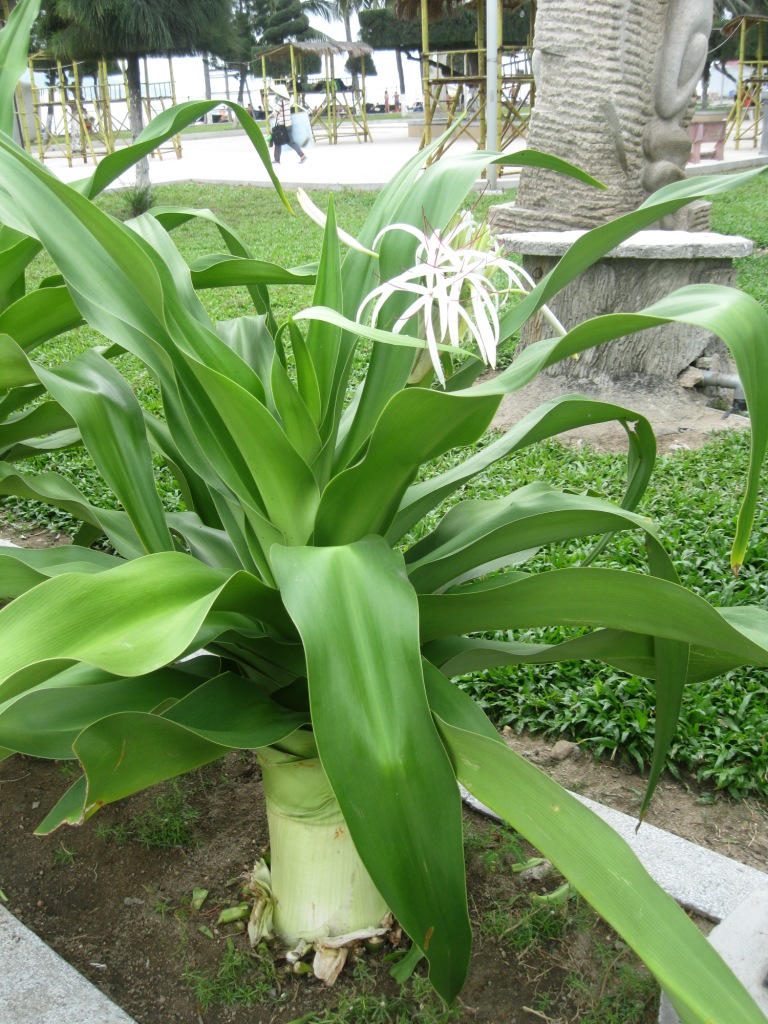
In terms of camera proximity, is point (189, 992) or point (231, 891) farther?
point (231, 891)

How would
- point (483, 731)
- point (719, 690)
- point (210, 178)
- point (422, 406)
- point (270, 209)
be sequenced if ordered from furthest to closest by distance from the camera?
point (210, 178) < point (270, 209) < point (719, 690) < point (483, 731) < point (422, 406)

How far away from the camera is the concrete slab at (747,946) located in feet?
4.09

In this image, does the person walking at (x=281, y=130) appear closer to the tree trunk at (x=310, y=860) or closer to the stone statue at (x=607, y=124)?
the stone statue at (x=607, y=124)

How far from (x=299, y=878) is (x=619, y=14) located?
5.81m

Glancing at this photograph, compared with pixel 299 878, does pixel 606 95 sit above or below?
above

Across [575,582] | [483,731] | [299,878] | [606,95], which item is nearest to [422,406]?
[575,582]

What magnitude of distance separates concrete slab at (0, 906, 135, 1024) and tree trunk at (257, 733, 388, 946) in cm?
28

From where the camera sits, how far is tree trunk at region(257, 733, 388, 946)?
141 cm

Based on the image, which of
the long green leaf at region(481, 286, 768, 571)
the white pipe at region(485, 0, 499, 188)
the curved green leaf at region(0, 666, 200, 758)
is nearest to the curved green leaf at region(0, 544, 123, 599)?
the curved green leaf at region(0, 666, 200, 758)

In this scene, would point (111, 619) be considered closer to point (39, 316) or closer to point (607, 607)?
point (607, 607)

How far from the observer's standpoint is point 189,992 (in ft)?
4.82

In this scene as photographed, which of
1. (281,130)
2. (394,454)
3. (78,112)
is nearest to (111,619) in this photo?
(394,454)

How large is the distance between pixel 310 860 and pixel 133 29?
12.5 metres

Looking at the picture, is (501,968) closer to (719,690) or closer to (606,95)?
(719,690)
